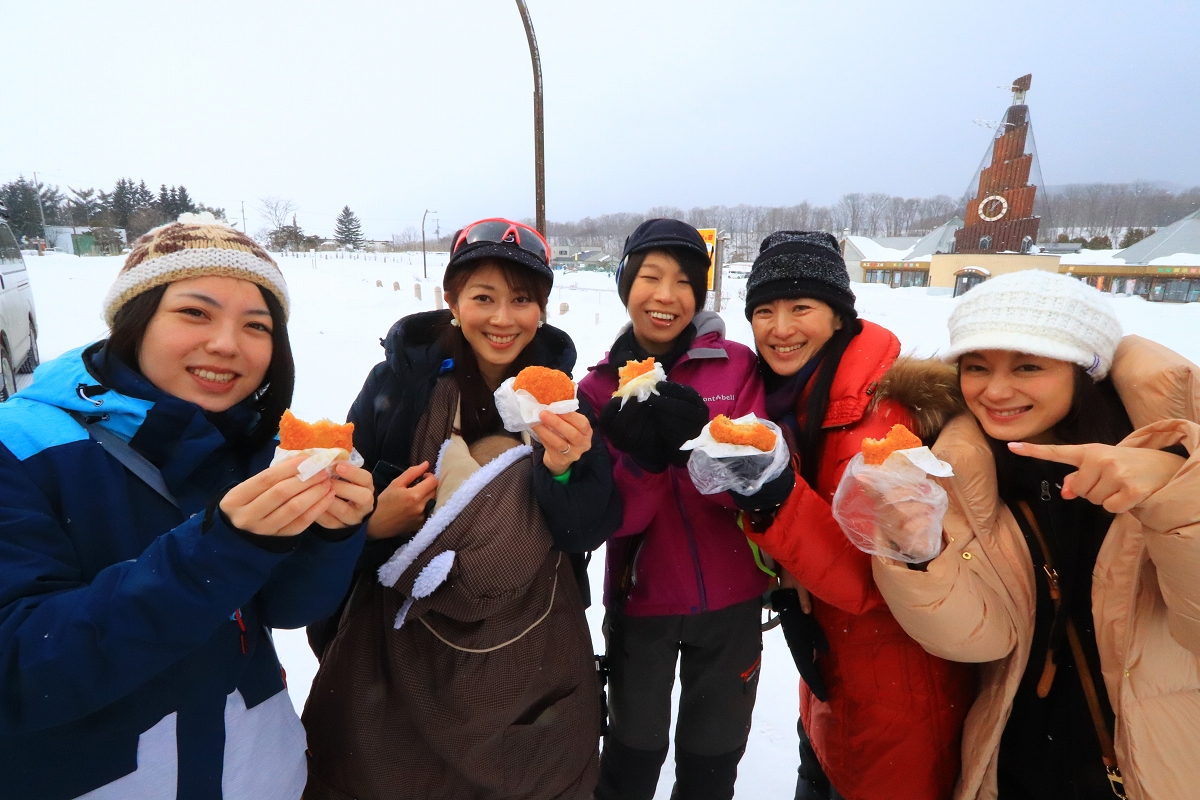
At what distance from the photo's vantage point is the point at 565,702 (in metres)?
1.75

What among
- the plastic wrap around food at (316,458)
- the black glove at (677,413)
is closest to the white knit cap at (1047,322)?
the black glove at (677,413)

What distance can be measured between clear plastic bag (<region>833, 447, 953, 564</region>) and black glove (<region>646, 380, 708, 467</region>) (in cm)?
A: 48

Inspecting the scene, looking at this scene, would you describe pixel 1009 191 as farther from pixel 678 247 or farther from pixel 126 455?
pixel 126 455

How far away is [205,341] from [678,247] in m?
1.70

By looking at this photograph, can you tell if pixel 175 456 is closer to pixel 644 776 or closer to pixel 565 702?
pixel 565 702

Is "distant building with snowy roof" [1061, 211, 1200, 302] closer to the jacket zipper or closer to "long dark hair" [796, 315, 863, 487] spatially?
"long dark hair" [796, 315, 863, 487]

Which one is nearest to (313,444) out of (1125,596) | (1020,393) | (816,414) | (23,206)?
(816,414)

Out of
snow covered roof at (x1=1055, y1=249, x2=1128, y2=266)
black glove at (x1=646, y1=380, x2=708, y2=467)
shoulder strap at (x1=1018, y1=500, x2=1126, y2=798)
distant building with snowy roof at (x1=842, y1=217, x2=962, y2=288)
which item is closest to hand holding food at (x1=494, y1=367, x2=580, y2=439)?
black glove at (x1=646, y1=380, x2=708, y2=467)

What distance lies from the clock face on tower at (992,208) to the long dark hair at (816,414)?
37.7m

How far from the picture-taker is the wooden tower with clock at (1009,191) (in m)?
29.6

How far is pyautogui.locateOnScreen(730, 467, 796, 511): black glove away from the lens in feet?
5.36

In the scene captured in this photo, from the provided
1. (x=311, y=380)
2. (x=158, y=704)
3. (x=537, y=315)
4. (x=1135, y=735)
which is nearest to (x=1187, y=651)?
(x=1135, y=735)

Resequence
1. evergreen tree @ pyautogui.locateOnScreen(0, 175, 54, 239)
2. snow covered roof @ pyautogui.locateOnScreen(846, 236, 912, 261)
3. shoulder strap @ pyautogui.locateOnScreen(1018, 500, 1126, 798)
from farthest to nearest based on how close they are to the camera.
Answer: snow covered roof @ pyautogui.locateOnScreen(846, 236, 912, 261), evergreen tree @ pyautogui.locateOnScreen(0, 175, 54, 239), shoulder strap @ pyautogui.locateOnScreen(1018, 500, 1126, 798)

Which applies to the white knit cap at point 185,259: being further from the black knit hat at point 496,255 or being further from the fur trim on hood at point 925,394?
the fur trim on hood at point 925,394
